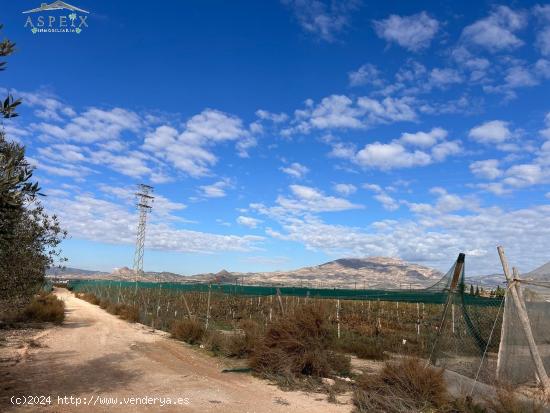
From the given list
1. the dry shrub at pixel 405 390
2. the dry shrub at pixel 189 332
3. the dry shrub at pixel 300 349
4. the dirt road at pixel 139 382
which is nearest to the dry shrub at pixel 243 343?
the dirt road at pixel 139 382

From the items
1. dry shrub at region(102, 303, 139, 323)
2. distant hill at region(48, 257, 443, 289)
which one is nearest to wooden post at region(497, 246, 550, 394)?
dry shrub at region(102, 303, 139, 323)

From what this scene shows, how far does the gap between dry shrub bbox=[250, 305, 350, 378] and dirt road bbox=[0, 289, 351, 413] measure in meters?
0.68

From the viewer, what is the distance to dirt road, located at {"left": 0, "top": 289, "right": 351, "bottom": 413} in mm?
8477

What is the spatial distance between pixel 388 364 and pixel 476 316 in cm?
394

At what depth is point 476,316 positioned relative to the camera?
1205cm

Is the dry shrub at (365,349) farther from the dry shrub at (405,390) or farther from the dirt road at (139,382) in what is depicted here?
the dry shrub at (405,390)

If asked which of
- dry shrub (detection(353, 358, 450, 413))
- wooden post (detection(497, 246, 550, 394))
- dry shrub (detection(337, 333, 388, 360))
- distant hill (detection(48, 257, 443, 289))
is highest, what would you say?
distant hill (detection(48, 257, 443, 289))

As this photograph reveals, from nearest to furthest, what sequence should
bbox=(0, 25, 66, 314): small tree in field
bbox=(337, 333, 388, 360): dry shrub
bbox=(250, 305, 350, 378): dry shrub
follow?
bbox=(0, 25, 66, 314): small tree in field → bbox=(250, 305, 350, 378): dry shrub → bbox=(337, 333, 388, 360): dry shrub

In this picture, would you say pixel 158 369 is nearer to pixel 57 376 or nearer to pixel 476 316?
pixel 57 376

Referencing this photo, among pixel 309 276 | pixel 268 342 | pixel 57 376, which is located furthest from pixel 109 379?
pixel 309 276

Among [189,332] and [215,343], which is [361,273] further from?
[215,343]

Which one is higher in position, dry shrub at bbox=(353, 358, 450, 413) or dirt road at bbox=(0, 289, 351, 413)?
dry shrub at bbox=(353, 358, 450, 413)

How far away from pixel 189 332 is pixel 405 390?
1064 cm

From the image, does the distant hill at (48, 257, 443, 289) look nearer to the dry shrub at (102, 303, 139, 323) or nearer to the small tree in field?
the dry shrub at (102, 303, 139, 323)
